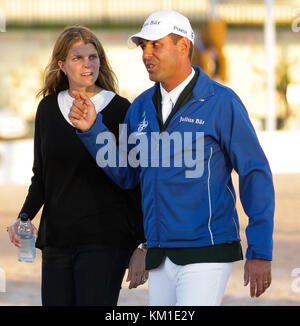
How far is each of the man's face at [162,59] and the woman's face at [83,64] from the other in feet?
2.02

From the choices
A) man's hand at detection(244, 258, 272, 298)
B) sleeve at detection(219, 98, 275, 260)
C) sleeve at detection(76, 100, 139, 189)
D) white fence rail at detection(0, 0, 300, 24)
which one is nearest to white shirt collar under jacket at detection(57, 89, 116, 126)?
sleeve at detection(76, 100, 139, 189)

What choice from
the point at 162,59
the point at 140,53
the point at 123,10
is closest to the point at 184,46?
the point at 162,59

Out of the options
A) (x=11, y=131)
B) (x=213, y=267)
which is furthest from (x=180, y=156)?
(x=11, y=131)

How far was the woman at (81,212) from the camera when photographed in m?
4.62

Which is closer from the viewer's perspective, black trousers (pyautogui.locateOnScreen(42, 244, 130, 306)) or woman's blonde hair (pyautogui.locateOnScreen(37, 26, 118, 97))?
black trousers (pyautogui.locateOnScreen(42, 244, 130, 306))

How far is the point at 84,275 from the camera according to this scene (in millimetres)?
4598

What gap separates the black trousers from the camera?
4602 millimetres

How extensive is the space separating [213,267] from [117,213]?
795 millimetres

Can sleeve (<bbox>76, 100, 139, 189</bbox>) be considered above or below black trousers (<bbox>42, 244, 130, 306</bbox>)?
above

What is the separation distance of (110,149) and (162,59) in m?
0.51

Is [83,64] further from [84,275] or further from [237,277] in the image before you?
[237,277]

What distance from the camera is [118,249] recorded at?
184 inches

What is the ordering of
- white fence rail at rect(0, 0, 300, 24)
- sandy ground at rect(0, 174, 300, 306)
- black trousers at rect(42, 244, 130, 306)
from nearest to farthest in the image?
black trousers at rect(42, 244, 130, 306) → sandy ground at rect(0, 174, 300, 306) → white fence rail at rect(0, 0, 300, 24)

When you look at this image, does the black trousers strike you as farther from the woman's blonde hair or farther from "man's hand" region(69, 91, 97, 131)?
the woman's blonde hair
